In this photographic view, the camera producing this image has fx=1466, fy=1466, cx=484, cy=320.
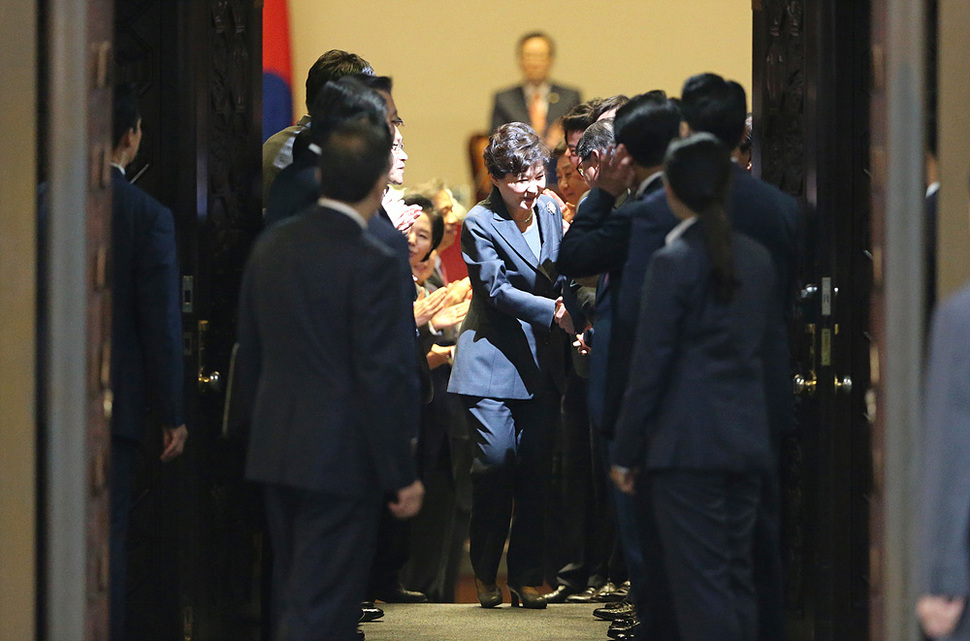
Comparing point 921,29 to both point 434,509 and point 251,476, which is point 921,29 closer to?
point 251,476

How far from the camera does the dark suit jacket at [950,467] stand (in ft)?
8.50

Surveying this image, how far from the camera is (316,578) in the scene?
3.42 m

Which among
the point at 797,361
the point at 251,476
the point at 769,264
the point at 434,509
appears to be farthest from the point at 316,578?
the point at 434,509

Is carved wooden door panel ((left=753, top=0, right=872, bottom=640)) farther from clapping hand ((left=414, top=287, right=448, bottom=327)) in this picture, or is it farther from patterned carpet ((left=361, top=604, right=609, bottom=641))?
clapping hand ((left=414, top=287, right=448, bottom=327))

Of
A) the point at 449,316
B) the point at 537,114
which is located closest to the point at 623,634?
the point at 449,316

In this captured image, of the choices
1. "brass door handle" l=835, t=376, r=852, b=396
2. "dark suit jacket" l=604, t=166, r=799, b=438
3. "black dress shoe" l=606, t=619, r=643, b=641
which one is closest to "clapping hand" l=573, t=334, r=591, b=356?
"black dress shoe" l=606, t=619, r=643, b=641

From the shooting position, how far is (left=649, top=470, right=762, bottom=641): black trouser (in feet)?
11.3

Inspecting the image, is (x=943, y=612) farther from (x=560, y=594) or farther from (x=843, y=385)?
(x=560, y=594)

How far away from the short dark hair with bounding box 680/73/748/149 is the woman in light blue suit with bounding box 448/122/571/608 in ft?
4.69

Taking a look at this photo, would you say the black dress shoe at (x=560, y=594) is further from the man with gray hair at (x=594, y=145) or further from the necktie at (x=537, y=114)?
the necktie at (x=537, y=114)

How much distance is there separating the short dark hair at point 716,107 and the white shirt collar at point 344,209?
0.95 m

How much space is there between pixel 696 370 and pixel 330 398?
85cm

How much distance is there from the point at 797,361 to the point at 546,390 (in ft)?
4.04

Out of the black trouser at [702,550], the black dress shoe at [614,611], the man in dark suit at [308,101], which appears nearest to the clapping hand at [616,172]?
the man in dark suit at [308,101]
